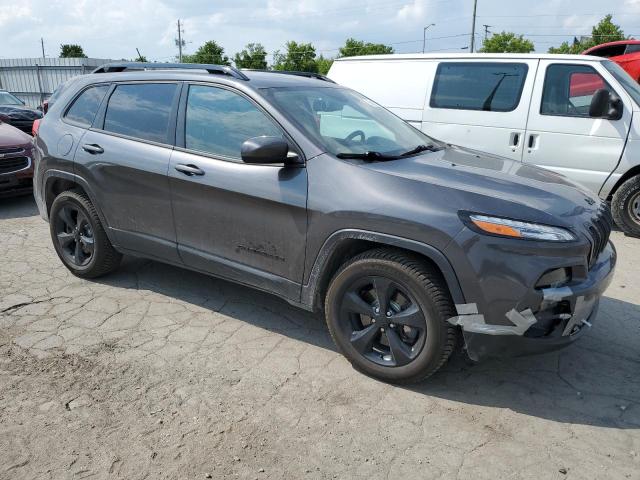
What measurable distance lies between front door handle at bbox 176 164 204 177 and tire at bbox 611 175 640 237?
474cm

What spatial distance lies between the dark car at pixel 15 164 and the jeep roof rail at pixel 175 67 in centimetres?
357

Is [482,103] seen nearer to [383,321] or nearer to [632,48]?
[383,321]

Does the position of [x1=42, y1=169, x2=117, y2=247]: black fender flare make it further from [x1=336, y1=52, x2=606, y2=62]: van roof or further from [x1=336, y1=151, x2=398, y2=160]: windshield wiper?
[x1=336, y1=52, x2=606, y2=62]: van roof

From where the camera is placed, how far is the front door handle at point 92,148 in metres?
4.10

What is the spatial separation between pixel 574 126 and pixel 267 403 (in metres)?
4.92

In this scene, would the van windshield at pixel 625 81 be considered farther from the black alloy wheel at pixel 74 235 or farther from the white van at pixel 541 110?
the black alloy wheel at pixel 74 235

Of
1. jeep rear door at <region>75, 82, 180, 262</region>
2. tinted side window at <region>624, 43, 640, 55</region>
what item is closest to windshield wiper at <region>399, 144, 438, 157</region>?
jeep rear door at <region>75, 82, 180, 262</region>

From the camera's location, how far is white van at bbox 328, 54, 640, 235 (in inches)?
230

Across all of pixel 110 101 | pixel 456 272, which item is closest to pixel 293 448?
pixel 456 272

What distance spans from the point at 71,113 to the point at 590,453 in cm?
441

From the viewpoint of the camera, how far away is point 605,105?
5.74 metres

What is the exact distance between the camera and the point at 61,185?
15.1ft

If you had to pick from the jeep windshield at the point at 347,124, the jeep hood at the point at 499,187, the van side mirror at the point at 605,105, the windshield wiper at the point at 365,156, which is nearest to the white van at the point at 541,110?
the van side mirror at the point at 605,105

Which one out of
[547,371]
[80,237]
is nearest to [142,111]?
[80,237]
